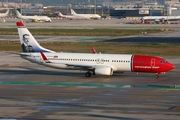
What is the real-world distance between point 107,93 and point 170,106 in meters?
8.80

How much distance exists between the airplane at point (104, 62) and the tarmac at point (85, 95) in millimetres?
1118

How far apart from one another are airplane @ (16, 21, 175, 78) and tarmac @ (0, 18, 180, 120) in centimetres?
112

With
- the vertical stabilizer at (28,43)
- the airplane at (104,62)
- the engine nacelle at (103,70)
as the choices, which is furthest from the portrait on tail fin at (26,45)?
the engine nacelle at (103,70)

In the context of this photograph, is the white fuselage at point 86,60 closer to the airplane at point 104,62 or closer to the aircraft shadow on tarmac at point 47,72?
the airplane at point 104,62

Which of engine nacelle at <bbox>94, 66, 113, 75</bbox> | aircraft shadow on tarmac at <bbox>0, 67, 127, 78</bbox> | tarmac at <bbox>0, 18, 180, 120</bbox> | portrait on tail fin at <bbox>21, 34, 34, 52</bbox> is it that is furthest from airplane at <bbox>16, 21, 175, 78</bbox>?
aircraft shadow on tarmac at <bbox>0, 67, 127, 78</bbox>

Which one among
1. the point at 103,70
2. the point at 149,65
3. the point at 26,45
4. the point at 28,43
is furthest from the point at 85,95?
the point at 26,45

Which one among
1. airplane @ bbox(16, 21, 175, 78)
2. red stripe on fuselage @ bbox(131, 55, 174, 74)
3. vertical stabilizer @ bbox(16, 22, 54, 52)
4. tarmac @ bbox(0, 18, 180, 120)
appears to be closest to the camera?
tarmac @ bbox(0, 18, 180, 120)

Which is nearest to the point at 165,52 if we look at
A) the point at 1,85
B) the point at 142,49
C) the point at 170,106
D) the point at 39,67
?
the point at 142,49

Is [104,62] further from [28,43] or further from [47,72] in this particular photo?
[28,43]

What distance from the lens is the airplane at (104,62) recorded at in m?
61.6

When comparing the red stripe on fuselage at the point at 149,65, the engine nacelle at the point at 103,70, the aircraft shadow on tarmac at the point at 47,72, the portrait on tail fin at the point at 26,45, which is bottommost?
the aircraft shadow on tarmac at the point at 47,72

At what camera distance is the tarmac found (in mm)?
41406

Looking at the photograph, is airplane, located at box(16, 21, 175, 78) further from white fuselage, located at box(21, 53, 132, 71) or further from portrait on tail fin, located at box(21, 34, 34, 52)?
portrait on tail fin, located at box(21, 34, 34, 52)

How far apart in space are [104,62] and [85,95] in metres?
13.0
